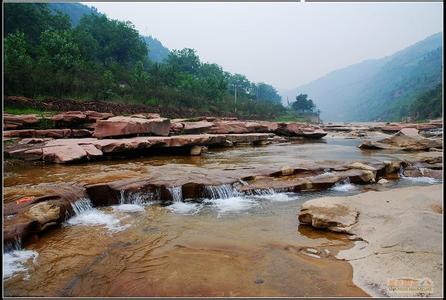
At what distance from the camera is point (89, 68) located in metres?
34.3

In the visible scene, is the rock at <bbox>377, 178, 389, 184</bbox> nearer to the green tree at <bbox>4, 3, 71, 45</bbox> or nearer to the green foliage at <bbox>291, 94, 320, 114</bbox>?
the green tree at <bbox>4, 3, 71, 45</bbox>

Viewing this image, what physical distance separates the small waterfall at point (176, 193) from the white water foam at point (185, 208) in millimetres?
142

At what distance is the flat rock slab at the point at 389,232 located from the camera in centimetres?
362

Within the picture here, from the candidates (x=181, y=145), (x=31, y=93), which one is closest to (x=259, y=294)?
(x=181, y=145)

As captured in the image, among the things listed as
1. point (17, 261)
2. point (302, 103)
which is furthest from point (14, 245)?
point (302, 103)

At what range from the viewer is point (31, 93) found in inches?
881

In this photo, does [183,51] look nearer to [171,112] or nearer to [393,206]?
[171,112]

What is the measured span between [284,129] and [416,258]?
77.3 ft

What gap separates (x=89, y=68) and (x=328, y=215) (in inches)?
1330

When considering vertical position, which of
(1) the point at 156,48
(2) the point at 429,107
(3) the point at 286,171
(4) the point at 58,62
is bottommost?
(3) the point at 286,171

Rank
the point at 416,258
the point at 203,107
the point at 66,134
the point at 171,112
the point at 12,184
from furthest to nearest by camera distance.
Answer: the point at 203,107 < the point at 171,112 < the point at 66,134 < the point at 12,184 < the point at 416,258

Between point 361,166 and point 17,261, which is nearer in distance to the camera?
point 17,261

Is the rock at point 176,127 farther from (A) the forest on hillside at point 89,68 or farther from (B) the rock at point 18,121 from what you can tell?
(A) the forest on hillside at point 89,68

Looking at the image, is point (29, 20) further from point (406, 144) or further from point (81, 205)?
point (406, 144)
